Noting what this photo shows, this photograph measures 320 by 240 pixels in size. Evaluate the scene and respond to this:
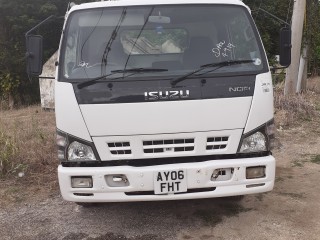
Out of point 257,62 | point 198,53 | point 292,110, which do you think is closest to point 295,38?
A: point 292,110

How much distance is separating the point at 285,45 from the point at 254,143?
122cm

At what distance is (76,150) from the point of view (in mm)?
3496

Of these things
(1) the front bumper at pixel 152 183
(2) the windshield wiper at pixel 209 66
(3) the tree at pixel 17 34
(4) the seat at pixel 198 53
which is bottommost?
(3) the tree at pixel 17 34

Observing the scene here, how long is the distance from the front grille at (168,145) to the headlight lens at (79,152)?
0.47 m

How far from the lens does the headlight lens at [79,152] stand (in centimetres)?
347

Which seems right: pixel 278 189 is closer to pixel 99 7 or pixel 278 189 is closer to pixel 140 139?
pixel 140 139

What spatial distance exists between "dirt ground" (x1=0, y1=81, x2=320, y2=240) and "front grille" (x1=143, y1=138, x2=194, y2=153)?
2.71 ft

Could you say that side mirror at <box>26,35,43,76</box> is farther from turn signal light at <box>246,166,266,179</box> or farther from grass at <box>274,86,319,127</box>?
grass at <box>274,86,319,127</box>

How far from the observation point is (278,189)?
4777 mm

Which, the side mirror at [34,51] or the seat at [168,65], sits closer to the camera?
the seat at [168,65]

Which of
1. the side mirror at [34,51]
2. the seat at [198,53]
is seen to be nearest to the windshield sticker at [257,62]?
the seat at [198,53]

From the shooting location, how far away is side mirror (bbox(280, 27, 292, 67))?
4.14 metres

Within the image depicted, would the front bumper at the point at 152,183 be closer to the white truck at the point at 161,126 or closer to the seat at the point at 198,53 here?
the white truck at the point at 161,126

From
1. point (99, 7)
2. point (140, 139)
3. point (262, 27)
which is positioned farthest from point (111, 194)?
point (262, 27)
